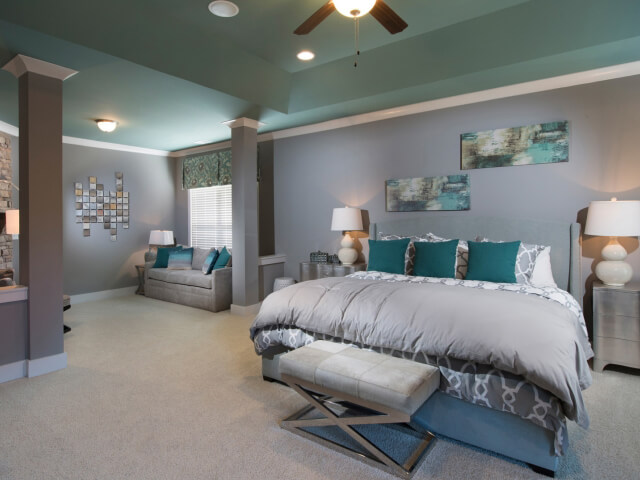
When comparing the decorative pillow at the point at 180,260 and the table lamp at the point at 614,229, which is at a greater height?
the table lamp at the point at 614,229

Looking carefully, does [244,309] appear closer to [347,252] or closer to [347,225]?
[347,252]

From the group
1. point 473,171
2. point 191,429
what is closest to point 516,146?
→ point 473,171

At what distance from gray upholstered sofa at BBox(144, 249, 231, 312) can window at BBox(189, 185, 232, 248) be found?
582 mm

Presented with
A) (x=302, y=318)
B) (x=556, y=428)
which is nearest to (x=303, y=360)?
(x=302, y=318)

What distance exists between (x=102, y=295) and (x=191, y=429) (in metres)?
4.99

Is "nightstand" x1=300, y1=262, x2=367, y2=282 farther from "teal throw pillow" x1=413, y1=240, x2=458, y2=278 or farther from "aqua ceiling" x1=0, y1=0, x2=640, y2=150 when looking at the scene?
"aqua ceiling" x1=0, y1=0, x2=640, y2=150

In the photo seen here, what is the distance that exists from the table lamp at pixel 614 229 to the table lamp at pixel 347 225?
2.42 metres

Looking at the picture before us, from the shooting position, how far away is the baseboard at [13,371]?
3.09m

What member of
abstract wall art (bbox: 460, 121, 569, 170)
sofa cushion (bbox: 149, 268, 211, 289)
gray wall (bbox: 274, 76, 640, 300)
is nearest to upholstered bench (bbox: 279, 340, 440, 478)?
gray wall (bbox: 274, 76, 640, 300)

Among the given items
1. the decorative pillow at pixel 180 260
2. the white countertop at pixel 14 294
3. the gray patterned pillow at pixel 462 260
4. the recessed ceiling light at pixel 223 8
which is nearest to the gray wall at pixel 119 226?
the decorative pillow at pixel 180 260

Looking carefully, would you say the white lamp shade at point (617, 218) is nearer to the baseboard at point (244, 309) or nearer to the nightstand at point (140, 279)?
the baseboard at point (244, 309)

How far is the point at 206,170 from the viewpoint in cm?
691

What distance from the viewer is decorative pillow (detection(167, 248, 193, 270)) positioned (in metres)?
6.37

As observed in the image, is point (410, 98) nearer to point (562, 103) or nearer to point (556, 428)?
point (562, 103)
